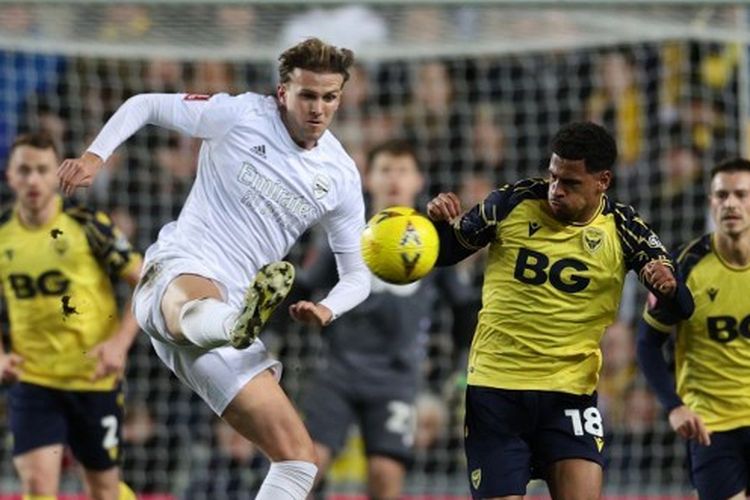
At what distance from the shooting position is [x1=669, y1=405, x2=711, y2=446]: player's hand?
752 cm

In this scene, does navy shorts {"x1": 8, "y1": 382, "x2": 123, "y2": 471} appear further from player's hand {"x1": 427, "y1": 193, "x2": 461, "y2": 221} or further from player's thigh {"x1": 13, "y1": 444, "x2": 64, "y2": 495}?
player's hand {"x1": 427, "y1": 193, "x2": 461, "y2": 221}

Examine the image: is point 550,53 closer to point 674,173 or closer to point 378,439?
point 674,173

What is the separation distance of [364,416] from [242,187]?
3.17 meters

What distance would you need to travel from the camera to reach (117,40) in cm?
1240

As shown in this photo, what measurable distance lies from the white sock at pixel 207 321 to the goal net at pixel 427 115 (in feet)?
16.3

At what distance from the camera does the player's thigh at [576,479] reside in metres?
6.76

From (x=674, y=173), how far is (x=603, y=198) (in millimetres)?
5188

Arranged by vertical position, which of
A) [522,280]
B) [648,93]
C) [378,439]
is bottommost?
[378,439]

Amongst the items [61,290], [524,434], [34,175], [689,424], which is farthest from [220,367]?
[34,175]

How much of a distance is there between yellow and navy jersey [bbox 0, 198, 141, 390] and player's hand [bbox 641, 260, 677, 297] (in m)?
3.22

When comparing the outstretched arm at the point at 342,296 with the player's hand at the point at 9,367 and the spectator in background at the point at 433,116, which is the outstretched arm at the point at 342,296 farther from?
the spectator in background at the point at 433,116

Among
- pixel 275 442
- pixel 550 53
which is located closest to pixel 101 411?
pixel 275 442

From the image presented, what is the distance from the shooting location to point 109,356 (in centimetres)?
892

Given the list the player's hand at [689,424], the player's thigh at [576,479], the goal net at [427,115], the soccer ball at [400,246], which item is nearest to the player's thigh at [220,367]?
the soccer ball at [400,246]
